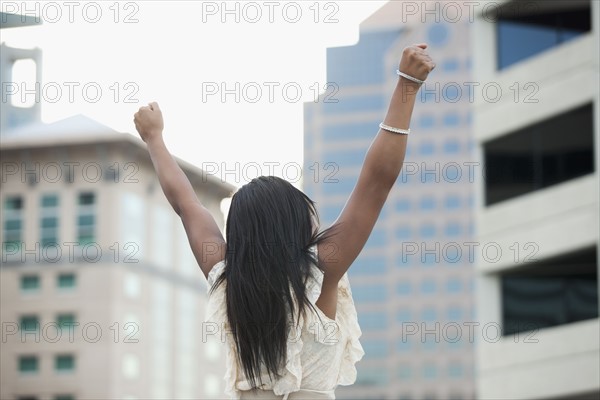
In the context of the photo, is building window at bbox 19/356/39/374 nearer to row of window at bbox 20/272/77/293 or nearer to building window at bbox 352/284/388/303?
row of window at bbox 20/272/77/293

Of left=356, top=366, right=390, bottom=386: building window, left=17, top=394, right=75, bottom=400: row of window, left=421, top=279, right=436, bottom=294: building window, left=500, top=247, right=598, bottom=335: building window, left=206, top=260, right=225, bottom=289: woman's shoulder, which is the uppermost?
left=206, top=260, right=225, bottom=289: woman's shoulder

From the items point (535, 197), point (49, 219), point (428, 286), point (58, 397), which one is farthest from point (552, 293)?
point (428, 286)

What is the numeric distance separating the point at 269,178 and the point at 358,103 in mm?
164410

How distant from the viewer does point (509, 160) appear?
30719mm

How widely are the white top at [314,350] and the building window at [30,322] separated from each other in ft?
350

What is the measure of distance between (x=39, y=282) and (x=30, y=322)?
12.3ft

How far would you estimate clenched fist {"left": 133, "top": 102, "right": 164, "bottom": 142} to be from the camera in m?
3.11

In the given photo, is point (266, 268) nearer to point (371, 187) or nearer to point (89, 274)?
point (371, 187)

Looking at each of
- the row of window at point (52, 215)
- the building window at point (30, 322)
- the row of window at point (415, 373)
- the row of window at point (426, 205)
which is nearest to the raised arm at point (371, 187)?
the building window at point (30, 322)

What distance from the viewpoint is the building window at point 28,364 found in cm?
10475

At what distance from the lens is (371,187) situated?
2.63m

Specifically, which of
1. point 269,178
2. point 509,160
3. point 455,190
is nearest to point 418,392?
point 455,190

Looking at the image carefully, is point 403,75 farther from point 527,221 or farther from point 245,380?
point 527,221

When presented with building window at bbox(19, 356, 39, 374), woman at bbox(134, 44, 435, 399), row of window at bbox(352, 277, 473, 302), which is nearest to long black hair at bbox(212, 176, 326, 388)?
woman at bbox(134, 44, 435, 399)
